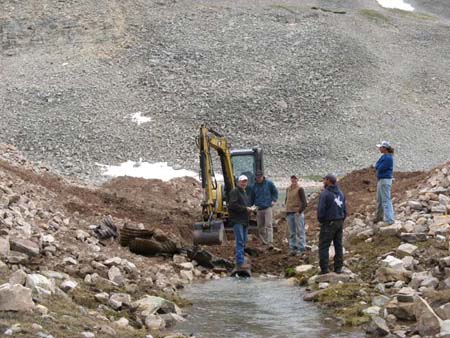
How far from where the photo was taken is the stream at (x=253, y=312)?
29.4 feet

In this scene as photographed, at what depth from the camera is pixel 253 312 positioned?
33.6 feet

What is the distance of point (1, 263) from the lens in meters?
8.97

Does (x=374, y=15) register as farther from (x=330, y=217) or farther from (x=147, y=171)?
(x=330, y=217)

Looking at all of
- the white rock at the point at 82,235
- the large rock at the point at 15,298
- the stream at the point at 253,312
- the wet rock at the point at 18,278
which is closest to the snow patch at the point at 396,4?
the white rock at the point at 82,235

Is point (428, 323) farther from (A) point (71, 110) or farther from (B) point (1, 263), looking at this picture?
(A) point (71, 110)

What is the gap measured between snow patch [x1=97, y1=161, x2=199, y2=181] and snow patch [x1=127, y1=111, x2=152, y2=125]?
5.92 m

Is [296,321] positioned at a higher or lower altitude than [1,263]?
lower

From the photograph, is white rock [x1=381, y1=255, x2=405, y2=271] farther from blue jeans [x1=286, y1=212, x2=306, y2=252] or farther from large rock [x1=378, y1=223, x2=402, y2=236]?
blue jeans [x1=286, y1=212, x2=306, y2=252]

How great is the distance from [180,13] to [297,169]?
82.9 feet

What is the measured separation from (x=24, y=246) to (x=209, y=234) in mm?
5294

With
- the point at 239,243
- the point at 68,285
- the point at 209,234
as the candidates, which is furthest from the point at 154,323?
the point at 209,234

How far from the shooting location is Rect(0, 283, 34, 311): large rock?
7.24 m

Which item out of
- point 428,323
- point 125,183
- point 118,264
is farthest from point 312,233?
point 125,183

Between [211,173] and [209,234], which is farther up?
[211,173]
